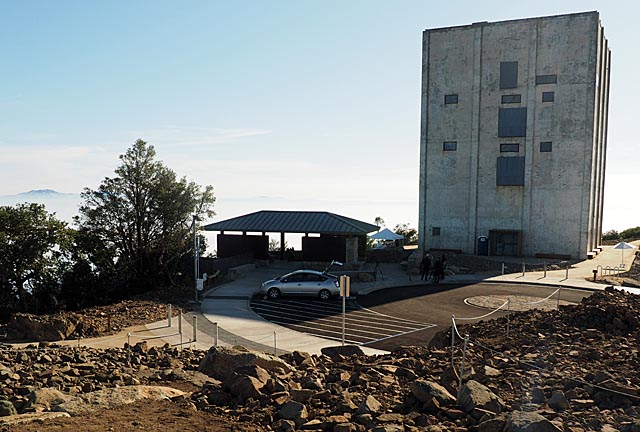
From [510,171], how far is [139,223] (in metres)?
29.0

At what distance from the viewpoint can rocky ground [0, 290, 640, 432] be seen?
Answer: 24.2 ft

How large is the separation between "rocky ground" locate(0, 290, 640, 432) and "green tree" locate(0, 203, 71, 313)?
57.7ft

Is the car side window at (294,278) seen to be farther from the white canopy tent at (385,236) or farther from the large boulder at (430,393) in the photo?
the large boulder at (430,393)

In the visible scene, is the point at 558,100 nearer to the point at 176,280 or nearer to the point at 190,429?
the point at 176,280

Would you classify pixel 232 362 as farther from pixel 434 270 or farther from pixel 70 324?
pixel 434 270

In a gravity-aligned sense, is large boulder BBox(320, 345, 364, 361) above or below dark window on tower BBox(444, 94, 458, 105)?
below

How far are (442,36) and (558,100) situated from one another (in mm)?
10937

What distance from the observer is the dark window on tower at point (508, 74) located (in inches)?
1708

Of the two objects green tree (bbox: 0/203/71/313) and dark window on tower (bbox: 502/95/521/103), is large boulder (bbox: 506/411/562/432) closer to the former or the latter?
green tree (bbox: 0/203/71/313)

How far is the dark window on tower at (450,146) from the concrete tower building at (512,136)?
8 cm

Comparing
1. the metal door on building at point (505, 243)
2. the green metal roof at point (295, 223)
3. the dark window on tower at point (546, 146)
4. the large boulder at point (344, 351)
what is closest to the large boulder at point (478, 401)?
the large boulder at point (344, 351)

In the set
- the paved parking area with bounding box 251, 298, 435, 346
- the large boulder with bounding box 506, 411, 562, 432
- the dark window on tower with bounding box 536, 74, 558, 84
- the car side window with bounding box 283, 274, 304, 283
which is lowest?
the paved parking area with bounding box 251, 298, 435, 346

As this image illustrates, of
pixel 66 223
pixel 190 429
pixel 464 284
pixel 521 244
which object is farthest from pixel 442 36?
pixel 190 429

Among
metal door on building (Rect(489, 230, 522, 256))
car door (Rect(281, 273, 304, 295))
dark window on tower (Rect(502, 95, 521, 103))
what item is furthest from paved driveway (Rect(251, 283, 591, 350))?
dark window on tower (Rect(502, 95, 521, 103))
